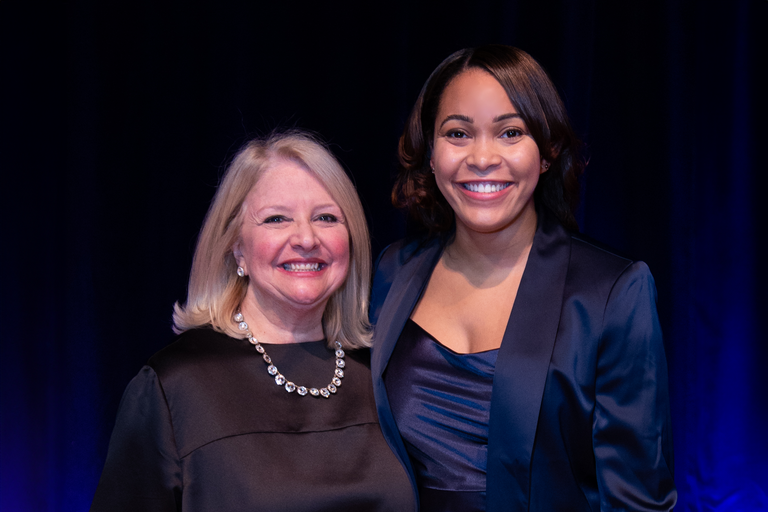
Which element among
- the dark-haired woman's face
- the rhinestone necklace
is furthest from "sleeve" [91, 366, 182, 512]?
the dark-haired woman's face

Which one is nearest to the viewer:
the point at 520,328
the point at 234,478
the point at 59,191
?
the point at 234,478

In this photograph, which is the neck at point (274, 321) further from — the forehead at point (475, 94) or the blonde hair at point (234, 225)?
the forehead at point (475, 94)

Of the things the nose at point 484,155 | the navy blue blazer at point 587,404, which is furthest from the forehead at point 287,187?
the navy blue blazer at point 587,404

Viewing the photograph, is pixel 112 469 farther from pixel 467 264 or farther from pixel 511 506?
pixel 467 264

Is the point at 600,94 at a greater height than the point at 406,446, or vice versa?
the point at 600,94

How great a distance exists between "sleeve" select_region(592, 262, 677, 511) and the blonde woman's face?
675 millimetres

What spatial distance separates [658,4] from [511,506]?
2022mm

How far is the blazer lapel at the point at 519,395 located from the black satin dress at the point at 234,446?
0.74ft

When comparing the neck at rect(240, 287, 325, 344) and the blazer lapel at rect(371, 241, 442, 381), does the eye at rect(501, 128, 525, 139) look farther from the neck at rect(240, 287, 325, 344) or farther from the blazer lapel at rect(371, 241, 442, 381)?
the neck at rect(240, 287, 325, 344)

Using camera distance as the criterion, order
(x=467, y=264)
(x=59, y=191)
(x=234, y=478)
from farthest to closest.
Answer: (x=59, y=191), (x=467, y=264), (x=234, y=478)

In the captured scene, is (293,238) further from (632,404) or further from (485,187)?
(632,404)

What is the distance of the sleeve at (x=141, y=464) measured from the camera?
151 cm

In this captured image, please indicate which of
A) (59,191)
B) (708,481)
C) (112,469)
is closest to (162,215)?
(59,191)

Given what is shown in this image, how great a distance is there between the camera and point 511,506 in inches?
62.0
